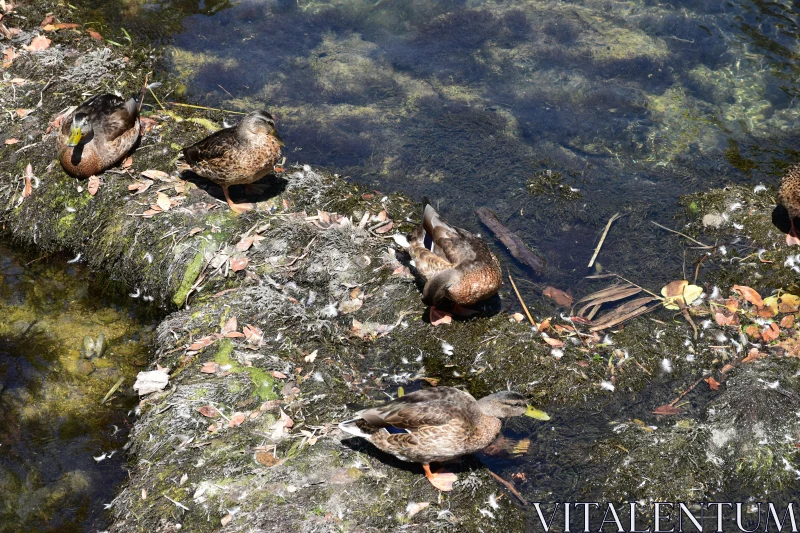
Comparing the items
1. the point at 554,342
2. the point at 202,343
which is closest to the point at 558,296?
the point at 554,342

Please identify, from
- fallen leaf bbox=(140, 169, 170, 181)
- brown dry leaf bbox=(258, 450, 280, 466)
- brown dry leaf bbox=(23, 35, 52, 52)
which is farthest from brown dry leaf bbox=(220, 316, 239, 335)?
brown dry leaf bbox=(23, 35, 52, 52)

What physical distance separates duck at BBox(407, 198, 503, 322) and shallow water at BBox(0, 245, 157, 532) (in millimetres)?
2664

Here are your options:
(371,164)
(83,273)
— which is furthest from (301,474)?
(371,164)

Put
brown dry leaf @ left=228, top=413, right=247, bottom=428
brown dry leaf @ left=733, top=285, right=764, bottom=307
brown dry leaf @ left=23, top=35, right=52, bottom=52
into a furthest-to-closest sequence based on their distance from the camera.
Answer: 1. brown dry leaf @ left=23, top=35, right=52, bottom=52
2. brown dry leaf @ left=733, top=285, right=764, bottom=307
3. brown dry leaf @ left=228, top=413, right=247, bottom=428

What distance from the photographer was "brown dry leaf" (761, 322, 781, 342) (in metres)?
6.04

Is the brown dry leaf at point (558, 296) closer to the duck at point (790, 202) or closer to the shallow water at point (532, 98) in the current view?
the shallow water at point (532, 98)

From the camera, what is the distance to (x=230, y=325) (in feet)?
19.7

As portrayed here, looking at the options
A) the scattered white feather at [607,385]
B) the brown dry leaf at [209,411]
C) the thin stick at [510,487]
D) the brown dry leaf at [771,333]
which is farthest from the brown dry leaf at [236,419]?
the brown dry leaf at [771,333]

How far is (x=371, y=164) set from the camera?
8.09 m

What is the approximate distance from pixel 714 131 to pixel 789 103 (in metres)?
1.26

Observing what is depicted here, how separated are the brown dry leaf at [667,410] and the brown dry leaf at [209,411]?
11.5 ft

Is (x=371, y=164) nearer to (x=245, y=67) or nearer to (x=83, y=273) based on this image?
(x=245, y=67)

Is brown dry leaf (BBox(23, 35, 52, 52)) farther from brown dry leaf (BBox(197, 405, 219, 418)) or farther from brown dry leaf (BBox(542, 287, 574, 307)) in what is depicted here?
brown dry leaf (BBox(542, 287, 574, 307))

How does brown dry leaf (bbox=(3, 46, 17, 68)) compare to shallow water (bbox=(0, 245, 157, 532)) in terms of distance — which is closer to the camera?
shallow water (bbox=(0, 245, 157, 532))
